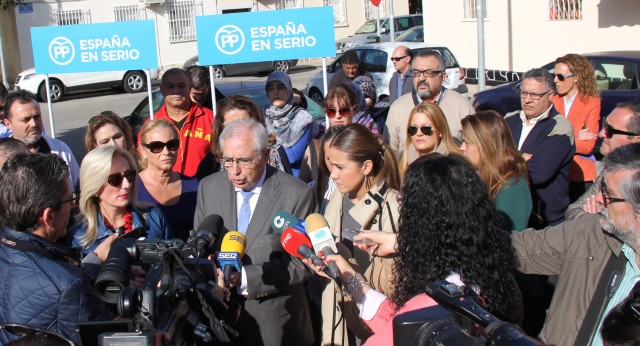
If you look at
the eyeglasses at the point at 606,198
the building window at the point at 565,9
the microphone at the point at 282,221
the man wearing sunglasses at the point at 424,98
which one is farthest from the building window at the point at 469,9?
the eyeglasses at the point at 606,198

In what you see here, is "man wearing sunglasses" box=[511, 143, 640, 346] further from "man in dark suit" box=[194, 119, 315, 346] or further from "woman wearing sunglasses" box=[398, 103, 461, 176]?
"woman wearing sunglasses" box=[398, 103, 461, 176]

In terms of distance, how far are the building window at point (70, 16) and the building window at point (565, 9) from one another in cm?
1946

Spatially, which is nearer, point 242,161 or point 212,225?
point 212,225

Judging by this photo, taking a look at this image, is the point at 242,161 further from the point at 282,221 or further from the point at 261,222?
the point at 282,221

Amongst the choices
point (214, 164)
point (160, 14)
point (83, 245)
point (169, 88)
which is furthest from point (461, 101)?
point (160, 14)

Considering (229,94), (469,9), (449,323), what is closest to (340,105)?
(449,323)

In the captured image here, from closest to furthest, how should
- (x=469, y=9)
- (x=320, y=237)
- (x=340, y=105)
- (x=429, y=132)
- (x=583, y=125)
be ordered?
(x=320, y=237), (x=429, y=132), (x=340, y=105), (x=583, y=125), (x=469, y=9)

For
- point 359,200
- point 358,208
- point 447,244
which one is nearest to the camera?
Answer: point 447,244

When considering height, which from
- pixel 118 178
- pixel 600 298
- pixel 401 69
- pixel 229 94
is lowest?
pixel 600 298

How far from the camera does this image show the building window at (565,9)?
59.2ft

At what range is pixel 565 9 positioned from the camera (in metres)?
18.4

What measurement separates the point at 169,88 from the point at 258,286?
3348mm

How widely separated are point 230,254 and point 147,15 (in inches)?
1165

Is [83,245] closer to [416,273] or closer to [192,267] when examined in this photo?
[192,267]
